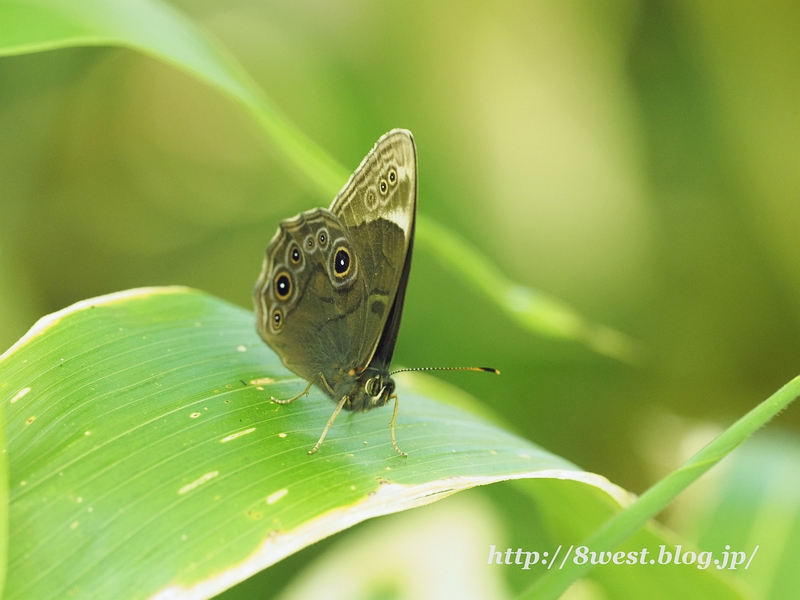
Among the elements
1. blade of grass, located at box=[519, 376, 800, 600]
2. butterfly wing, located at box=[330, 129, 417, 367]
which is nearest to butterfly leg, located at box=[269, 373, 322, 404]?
butterfly wing, located at box=[330, 129, 417, 367]

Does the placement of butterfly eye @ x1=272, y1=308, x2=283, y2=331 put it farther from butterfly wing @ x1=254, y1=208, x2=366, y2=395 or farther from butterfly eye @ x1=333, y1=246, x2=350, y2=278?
butterfly eye @ x1=333, y1=246, x2=350, y2=278

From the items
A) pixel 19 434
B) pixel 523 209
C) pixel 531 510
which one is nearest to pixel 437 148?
pixel 523 209

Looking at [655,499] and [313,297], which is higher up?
[313,297]

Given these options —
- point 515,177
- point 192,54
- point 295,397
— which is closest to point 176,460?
point 295,397

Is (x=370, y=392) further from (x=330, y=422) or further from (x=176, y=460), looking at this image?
(x=176, y=460)

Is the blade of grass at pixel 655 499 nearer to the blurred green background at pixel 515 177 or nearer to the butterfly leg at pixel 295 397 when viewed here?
the butterfly leg at pixel 295 397

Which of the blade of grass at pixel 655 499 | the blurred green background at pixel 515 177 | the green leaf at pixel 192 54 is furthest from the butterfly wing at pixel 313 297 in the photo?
the blurred green background at pixel 515 177
